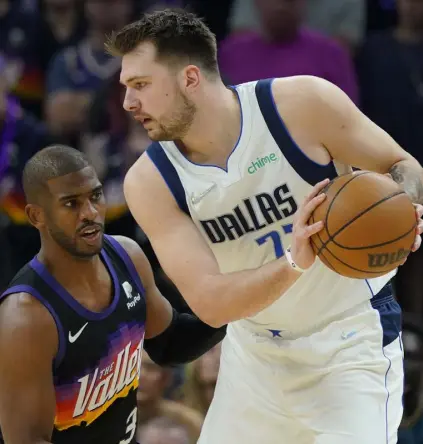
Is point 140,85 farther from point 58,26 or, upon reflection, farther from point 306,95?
point 58,26

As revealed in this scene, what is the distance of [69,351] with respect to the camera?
4.23m

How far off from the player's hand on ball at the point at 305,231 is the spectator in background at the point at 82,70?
4128mm

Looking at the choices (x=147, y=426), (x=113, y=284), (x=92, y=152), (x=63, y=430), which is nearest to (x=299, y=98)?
(x=113, y=284)

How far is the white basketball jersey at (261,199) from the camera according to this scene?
168 inches

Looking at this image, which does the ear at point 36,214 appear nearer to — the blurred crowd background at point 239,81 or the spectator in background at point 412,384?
the blurred crowd background at point 239,81

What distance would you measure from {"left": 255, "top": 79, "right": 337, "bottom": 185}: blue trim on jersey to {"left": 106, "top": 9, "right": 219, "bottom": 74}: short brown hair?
0.30m

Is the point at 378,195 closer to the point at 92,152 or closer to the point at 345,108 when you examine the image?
the point at 345,108

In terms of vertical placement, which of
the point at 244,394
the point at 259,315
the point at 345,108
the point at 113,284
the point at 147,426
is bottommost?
the point at 147,426

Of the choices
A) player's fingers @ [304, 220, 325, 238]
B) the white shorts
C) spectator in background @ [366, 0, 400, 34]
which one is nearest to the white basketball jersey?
the white shorts

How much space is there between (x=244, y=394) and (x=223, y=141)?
1135mm

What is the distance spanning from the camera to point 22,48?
835cm

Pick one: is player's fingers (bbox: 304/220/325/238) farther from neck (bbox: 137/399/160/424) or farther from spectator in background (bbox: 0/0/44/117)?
spectator in background (bbox: 0/0/44/117)

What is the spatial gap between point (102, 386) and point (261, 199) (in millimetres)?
1045

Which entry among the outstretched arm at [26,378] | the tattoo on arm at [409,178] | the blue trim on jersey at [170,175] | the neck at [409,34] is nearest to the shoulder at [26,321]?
the outstretched arm at [26,378]
